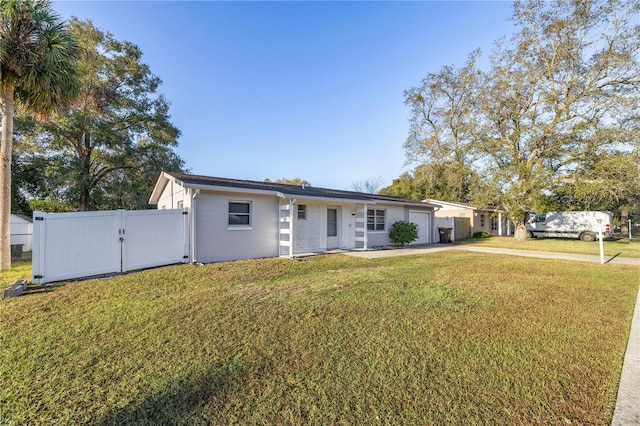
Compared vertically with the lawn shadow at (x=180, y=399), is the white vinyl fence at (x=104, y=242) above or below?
above

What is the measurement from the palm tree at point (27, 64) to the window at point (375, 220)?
12976mm

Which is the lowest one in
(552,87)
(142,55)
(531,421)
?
(531,421)

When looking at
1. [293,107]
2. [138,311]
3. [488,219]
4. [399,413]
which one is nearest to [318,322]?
[399,413]

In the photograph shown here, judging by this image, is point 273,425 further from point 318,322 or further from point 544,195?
point 544,195

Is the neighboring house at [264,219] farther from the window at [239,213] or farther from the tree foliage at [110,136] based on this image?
the tree foliage at [110,136]

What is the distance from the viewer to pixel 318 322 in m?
4.21

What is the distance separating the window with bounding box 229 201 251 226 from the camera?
991 centimetres

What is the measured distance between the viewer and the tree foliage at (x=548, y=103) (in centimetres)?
1652

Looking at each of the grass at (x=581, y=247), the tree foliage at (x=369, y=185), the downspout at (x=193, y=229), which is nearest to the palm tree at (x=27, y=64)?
the downspout at (x=193, y=229)

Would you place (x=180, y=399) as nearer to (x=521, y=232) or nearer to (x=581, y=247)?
(x=581, y=247)

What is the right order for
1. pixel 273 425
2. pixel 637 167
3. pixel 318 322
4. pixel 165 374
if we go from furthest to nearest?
pixel 637 167 < pixel 318 322 < pixel 165 374 < pixel 273 425

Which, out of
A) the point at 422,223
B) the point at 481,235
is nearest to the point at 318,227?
the point at 422,223

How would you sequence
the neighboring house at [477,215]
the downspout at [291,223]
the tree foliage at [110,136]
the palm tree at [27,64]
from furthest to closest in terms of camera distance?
the neighboring house at [477,215] < the tree foliage at [110,136] < the downspout at [291,223] < the palm tree at [27,64]

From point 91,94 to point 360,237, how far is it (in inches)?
723
